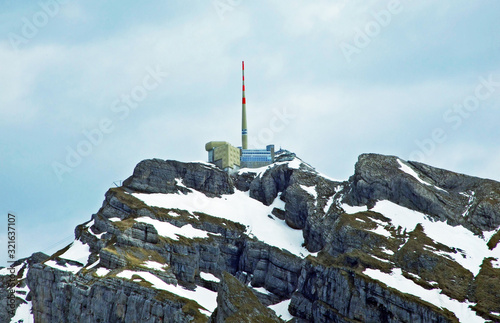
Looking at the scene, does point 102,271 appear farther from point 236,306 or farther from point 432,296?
point 432,296

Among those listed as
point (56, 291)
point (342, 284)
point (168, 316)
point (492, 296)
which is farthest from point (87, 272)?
point (492, 296)

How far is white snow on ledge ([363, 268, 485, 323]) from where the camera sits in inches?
7215

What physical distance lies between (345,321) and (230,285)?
44.7m

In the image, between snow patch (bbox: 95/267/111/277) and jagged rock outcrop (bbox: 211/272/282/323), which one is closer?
jagged rock outcrop (bbox: 211/272/282/323)

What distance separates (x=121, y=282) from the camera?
185750 mm

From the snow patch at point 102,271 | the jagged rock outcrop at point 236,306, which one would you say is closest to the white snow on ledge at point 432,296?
the jagged rock outcrop at point 236,306

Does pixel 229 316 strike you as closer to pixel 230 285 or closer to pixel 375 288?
pixel 230 285

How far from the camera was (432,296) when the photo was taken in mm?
190625

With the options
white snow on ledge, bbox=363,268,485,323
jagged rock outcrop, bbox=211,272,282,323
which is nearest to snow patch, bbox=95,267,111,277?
jagged rock outcrop, bbox=211,272,282,323

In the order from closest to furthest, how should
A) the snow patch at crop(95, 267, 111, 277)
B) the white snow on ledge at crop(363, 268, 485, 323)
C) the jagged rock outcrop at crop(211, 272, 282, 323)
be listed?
the jagged rock outcrop at crop(211, 272, 282, 323) → the white snow on ledge at crop(363, 268, 485, 323) → the snow patch at crop(95, 267, 111, 277)

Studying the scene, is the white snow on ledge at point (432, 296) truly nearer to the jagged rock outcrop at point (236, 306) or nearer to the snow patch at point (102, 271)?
the jagged rock outcrop at point (236, 306)

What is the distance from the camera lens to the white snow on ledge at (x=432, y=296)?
18325 cm

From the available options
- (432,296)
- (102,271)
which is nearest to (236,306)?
(102,271)

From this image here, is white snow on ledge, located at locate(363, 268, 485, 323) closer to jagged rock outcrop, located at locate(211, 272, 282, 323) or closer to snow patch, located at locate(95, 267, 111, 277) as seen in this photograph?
jagged rock outcrop, located at locate(211, 272, 282, 323)
